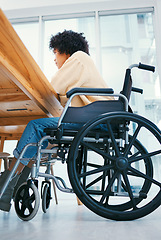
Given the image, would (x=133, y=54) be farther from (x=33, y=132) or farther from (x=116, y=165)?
(x=116, y=165)

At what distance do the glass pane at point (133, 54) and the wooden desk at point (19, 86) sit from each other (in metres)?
1.72

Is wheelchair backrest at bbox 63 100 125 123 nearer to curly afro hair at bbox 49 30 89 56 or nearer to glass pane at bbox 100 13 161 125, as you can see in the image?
curly afro hair at bbox 49 30 89 56

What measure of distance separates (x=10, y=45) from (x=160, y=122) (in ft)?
8.12

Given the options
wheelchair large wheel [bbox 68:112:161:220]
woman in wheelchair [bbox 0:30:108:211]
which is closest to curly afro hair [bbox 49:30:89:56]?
woman in wheelchair [bbox 0:30:108:211]

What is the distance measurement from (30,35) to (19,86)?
9.09 ft

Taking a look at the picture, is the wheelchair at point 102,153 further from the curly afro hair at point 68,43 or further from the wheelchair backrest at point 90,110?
the curly afro hair at point 68,43

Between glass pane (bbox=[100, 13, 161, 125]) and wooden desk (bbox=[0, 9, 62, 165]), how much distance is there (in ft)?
5.64

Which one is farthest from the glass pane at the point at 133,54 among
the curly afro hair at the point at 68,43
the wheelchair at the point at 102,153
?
the wheelchair at the point at 102,153

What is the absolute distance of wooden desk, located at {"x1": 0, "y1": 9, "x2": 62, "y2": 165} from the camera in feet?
2.99

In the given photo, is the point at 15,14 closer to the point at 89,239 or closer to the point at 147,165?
the point at 147,165

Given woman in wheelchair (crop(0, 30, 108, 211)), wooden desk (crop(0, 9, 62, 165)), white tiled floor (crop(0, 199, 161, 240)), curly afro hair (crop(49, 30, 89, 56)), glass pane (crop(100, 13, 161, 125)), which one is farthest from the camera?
glass pane (crop(100, 13, 161, 125))

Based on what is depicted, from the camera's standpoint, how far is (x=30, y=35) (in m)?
3.57

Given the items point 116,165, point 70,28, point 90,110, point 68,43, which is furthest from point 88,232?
point 70,28

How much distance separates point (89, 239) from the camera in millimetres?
701
